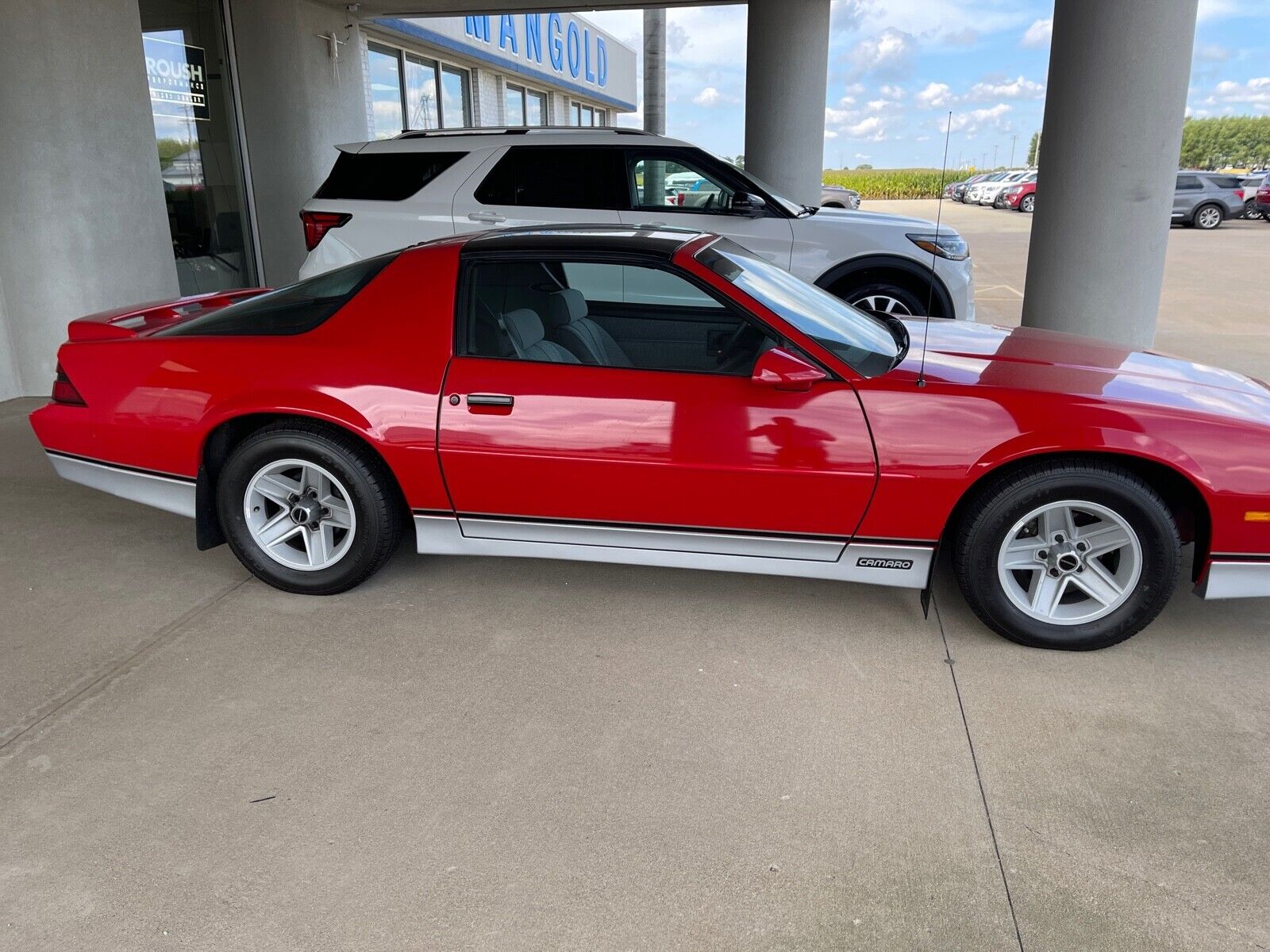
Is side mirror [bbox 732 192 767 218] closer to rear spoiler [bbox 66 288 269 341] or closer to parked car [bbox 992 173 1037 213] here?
rear spoiler [bbox 66 288 269 341]

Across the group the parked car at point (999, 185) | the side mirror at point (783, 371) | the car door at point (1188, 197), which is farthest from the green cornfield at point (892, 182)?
the side mirror at point (783, 371)

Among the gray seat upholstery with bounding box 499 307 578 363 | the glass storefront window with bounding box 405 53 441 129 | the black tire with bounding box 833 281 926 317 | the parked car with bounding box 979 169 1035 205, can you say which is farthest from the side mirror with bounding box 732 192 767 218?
the parked car with bounding box 979 169 1035 205

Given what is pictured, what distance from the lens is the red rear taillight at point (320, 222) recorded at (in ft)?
23.8

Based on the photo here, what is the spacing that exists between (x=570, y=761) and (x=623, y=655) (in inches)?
27.0

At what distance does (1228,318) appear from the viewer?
11055 mm

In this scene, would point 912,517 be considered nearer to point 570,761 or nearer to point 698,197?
point 570,761

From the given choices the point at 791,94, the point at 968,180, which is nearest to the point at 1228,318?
the point at 791,94

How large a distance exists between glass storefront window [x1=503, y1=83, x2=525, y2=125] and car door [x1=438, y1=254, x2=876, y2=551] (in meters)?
18.7

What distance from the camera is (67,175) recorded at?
6938mm

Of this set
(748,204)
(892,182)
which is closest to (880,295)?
(748,204)

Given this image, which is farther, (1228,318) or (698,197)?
(1228,318)

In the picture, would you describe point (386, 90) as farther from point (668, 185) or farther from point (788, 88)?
point (668, 185)

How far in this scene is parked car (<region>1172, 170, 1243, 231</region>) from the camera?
26531 mm

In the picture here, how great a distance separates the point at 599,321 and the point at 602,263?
235 mm
